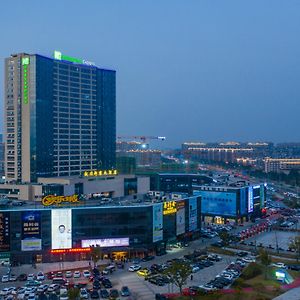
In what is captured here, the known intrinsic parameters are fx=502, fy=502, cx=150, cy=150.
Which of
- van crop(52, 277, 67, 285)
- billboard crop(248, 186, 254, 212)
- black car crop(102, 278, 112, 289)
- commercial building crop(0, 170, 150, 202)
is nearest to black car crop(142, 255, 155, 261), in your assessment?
black car crop(102, 278, 112, 289)

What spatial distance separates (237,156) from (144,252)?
7232 centimetres

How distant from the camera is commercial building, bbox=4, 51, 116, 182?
2708 centimetres

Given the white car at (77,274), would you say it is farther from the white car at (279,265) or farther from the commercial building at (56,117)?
the commercial building at (56,117)

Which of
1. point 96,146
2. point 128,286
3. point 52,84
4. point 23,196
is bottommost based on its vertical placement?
point 128,286

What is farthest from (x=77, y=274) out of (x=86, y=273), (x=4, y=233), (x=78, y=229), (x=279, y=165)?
(x=279, y=165)

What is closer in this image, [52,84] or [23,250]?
[23,250]

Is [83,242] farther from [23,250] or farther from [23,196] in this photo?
[23,196]

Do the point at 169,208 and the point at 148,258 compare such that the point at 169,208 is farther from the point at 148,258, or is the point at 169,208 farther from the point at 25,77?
the point at 25,77

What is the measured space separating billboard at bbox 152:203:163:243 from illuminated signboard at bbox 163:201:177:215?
0.29 metres

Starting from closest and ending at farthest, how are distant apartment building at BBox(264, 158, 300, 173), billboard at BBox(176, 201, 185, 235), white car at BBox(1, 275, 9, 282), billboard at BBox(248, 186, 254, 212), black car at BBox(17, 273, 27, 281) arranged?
1. white car at BBox(1, 275, 9, 282)
2. black car at BBox(17, 273, 27, 281)
3. billboard at BBox(176, 201, 185, 235)
4. billboard at BBox(248, 186, 254, 212)
5. distant apartment building at BBox(264, 158, 300, 173)

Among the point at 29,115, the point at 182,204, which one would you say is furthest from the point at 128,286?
the point at 29,115

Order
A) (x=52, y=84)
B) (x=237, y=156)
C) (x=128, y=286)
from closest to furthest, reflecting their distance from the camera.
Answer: (x=128, y=286)
(x=52, y=84)
(x=237, y=156)

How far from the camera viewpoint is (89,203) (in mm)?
20422

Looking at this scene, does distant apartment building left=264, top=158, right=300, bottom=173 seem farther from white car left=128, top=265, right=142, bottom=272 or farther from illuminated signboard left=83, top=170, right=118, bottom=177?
white car left=128, top=265, right=142, bottom=272
